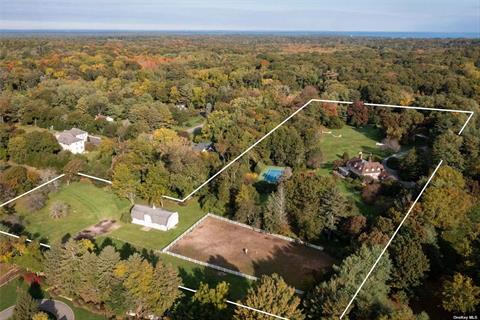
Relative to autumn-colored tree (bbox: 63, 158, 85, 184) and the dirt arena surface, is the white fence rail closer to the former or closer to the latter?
the dirt arena surface

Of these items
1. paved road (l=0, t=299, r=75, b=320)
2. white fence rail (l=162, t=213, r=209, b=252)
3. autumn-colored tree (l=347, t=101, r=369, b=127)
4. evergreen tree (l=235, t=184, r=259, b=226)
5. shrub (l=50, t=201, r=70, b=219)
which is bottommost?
paved road (l=0, t=299, r=75, b=320)

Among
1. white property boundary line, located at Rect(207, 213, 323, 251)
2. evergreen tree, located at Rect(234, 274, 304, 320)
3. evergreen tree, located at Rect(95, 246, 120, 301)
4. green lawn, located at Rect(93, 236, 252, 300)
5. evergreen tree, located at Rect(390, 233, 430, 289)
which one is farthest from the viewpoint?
white property boundary line, located at Rect(207, 213, 323, 251)

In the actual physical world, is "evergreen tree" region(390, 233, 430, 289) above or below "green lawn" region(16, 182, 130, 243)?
above

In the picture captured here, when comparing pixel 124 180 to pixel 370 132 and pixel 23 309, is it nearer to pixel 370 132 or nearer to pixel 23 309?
pixel 23 309

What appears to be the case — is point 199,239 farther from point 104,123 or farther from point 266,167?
point 104,123

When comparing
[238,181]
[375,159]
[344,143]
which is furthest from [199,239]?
[344,143]

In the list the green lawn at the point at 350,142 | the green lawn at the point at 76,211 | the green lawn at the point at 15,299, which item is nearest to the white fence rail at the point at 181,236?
the green lawn at the point at 76,211

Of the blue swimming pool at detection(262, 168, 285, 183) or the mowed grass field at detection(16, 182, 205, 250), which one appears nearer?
the mowed grass field at detection(16, 182, 205, 250)

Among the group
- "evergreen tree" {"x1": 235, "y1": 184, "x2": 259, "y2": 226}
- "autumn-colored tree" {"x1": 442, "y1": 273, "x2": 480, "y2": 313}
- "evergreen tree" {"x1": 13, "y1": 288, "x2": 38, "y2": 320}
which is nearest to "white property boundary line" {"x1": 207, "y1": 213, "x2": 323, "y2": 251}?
"evergreen tree" {"x1": 235, "y1": 184, "x2": 259, "y2": 226}
